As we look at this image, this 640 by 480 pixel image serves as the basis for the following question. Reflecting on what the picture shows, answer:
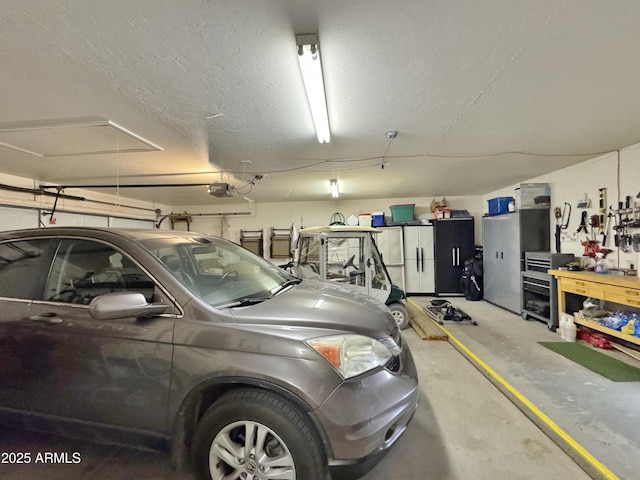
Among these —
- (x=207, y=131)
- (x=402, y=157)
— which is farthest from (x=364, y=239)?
(x=207, y=131)

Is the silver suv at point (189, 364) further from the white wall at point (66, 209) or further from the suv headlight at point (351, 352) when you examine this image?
the white wall at point (66, 209)

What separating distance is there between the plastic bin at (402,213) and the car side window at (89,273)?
20.9 ft

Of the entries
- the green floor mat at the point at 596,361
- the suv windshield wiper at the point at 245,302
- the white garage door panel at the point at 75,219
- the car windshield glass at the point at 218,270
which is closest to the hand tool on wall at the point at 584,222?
the green floor mat at the point at 596,361

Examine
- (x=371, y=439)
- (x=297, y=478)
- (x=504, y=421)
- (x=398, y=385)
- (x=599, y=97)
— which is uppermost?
(x=599, y=97)

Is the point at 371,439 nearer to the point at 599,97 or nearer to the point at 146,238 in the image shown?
the point at 146,238

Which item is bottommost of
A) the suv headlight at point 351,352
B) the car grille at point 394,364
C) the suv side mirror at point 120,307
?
the car grille at point 394,364

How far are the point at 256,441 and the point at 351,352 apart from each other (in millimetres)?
632

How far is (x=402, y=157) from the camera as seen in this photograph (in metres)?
3.96

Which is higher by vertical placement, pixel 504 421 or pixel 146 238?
pixel 146 238

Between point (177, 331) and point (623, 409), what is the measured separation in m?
3.44

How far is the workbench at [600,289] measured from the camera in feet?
10.2

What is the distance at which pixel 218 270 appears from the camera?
2143 mm

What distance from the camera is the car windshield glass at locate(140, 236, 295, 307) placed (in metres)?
1.65

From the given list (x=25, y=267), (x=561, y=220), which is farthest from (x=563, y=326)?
(x=25, y=267)
